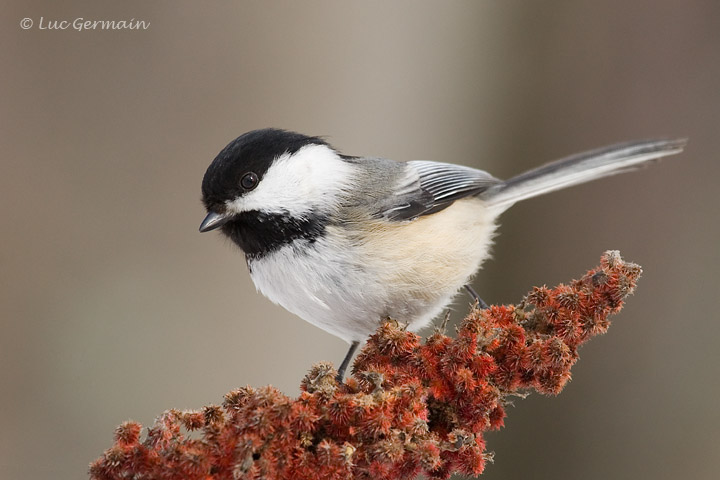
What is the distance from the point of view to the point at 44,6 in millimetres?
2057

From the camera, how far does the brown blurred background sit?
84.6 inches

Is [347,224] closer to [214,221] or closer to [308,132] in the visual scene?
[214,221]

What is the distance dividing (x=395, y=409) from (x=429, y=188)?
987mm

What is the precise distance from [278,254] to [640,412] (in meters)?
1.69

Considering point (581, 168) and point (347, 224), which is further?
point (581, 168)

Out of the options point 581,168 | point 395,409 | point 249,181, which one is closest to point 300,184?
point 249,181

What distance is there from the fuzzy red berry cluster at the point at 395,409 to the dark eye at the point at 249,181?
492 millimetres

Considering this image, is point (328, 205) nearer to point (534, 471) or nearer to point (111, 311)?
point (111, 311)

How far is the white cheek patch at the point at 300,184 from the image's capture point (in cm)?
166

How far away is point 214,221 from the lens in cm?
164

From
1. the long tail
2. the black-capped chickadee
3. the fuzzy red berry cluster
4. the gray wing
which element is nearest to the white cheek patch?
the black-capped chickadee

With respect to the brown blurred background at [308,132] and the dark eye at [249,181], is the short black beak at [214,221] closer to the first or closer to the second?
the dark eye at [249,181]

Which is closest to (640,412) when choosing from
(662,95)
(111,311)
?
(662,95)

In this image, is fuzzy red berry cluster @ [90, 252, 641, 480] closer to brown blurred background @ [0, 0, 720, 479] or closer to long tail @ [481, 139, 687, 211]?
long tail @ [481, 139, 687, 211]
